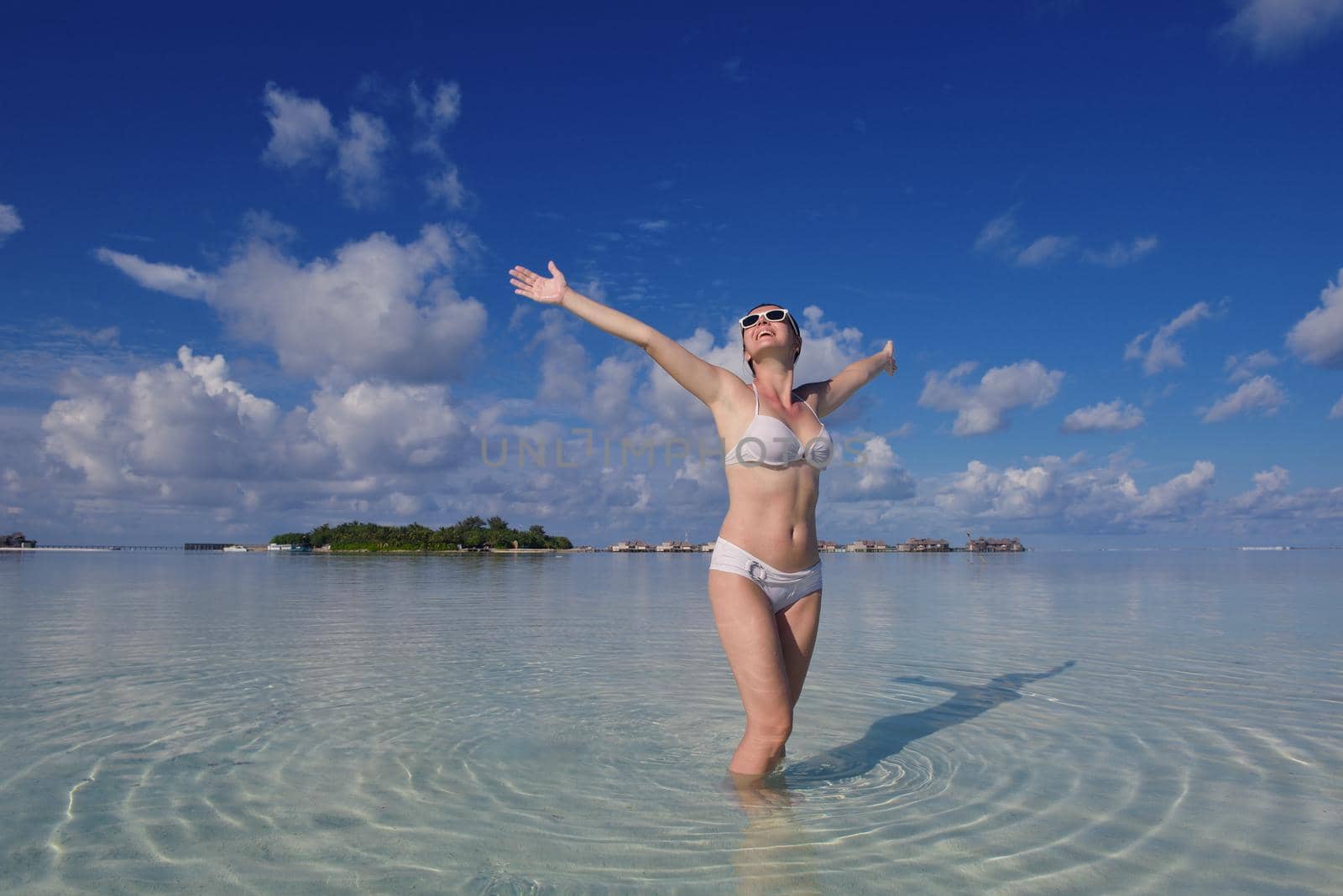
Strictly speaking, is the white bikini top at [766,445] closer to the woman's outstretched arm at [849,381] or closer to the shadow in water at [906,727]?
the woman's outstretched arm at [849,381]

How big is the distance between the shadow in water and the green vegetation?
143393 millimetres

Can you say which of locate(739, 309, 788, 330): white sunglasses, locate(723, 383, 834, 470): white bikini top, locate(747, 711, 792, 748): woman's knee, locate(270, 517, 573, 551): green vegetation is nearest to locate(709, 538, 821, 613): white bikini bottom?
locate(723, 383, 834, 470): white bikini top

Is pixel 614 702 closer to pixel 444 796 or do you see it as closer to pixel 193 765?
pixel 444 796

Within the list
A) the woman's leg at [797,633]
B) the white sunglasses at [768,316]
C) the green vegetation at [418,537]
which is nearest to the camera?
the woman's leg at [797,633]

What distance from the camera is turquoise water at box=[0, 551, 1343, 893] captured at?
170 inches

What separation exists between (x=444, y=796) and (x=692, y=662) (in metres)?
6.61

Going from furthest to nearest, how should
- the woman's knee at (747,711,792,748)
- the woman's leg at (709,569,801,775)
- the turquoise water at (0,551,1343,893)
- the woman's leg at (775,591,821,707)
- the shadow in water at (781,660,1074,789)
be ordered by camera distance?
1. the shadow in water at (781,660,1074,789)
2. the woman's leg at (775,591,821,707)
3. the woman's knee at (747,711,792,748)
4. the woman's leg at (709,569,801,775)
5. the turquoise water at (0,551,1343,893)

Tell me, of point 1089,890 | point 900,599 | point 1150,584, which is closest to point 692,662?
point 1089,890

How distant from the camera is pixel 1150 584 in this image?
104 ft

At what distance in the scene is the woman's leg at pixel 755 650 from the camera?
5148 millimetres

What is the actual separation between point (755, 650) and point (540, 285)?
10.0ft

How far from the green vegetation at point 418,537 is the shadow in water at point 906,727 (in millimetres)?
143393

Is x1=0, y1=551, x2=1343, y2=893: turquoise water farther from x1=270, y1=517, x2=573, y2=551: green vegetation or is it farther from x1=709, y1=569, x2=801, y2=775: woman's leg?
x1=270, y1=517, x2=573, y2=551: green vegetation

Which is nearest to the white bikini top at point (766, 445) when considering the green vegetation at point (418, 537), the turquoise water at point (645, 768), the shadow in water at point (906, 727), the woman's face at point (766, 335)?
the woman's face at point (766, 335)
